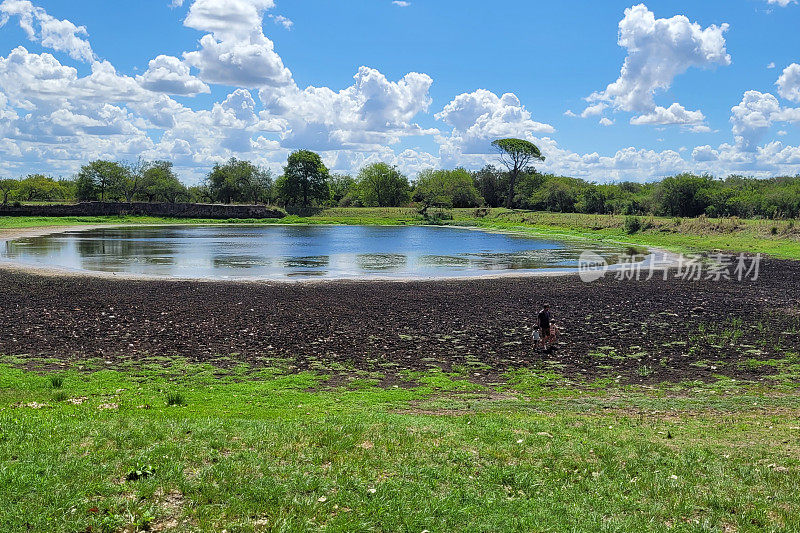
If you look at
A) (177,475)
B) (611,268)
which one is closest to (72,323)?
(177,475)

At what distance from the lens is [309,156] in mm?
142750

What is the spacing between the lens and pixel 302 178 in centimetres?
14250

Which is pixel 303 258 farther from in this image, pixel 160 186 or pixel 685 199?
pixel 160 186

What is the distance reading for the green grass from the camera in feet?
22.5

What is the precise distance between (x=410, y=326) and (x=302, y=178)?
4942 inches

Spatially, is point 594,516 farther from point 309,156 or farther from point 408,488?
point 309,156

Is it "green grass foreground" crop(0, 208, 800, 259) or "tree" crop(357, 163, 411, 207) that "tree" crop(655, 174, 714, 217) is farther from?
"tree" crop(357, 163, 411, 207)

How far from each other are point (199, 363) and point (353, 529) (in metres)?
10.6

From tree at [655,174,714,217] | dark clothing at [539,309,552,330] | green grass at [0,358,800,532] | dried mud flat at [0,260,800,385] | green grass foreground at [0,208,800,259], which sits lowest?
dried mud flat at [0,260,800,385]

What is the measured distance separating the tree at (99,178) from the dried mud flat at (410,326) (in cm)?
12071

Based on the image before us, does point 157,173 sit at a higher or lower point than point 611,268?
higher

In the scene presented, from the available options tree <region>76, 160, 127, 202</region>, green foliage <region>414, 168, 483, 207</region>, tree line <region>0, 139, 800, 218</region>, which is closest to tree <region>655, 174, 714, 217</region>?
tree line <region>0, 139, 800, 218</region>

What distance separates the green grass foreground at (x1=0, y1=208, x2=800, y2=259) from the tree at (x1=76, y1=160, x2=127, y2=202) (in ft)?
80.2

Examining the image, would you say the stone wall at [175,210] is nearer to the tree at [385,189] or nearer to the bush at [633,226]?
the tree at [385,189]
